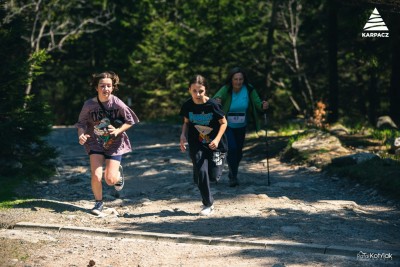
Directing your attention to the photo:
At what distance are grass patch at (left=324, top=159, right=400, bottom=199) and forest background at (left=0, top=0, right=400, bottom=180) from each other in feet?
12.9

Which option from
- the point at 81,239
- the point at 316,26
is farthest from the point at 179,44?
the point at 81,239

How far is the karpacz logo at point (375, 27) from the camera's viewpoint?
48.1 feet

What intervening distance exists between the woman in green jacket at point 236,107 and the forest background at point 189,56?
3.71 meters

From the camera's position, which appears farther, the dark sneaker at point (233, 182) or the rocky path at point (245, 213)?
the dark sneaker at point (233, 182)

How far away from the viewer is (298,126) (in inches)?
786

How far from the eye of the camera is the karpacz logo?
1465 centimetres

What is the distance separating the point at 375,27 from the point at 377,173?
4923 mm

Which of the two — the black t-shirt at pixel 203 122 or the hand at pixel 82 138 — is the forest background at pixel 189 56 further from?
the black t-shirt at pixel 203 122

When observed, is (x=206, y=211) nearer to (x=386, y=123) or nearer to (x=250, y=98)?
(x=250, y=98)

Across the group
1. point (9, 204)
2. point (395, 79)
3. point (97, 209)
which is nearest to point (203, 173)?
point (97, 209)

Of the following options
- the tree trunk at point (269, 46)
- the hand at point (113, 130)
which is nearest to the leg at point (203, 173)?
the hand at point (113, 130)

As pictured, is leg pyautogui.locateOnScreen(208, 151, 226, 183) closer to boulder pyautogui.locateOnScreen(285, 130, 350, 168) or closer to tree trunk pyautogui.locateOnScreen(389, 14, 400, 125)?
boulder pyautogui.locateOnScreen(285, 130, 350, 168)

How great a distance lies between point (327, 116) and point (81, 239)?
1595cm

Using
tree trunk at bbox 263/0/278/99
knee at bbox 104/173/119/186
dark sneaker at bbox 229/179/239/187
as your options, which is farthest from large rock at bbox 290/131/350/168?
tree trunk at bbox 263/0/278/99
